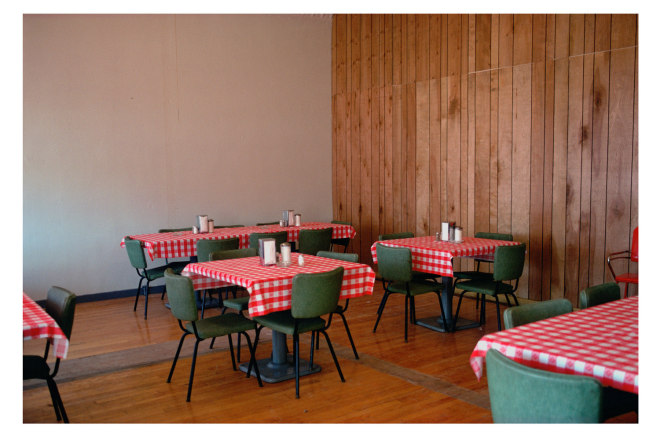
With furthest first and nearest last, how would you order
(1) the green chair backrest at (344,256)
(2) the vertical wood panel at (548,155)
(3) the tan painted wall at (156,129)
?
(3) the tan painted wall at (156,129), (2) the vertical wood panel at (548,155), (1) the green chair backrest at (344,256)

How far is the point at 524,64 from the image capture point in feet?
21.1

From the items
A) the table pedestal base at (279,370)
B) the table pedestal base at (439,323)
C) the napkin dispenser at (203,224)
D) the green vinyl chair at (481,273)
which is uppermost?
the napkin dispenser at (203,224)

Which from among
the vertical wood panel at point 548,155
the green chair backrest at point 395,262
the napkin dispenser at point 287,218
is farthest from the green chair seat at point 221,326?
the vertical wood panel at point 548,155

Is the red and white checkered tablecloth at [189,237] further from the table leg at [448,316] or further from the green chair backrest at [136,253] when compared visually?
the table leg at [448,316]

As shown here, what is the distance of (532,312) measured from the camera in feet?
9.29

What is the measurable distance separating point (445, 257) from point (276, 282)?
6.19ft

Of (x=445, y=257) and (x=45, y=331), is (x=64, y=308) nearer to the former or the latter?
(x=45, y=331)

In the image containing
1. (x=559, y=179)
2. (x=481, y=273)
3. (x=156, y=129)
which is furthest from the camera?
(x=156, y=129)

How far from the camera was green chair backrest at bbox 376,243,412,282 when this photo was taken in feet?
16.8

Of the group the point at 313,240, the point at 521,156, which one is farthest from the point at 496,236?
the point at 313,240

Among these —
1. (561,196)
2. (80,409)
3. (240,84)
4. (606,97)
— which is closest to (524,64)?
(606,97)

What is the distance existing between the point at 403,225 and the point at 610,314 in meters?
5.31

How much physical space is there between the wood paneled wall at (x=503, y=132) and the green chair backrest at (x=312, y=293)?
331 centimetres

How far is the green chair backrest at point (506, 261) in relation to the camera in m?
5.09
